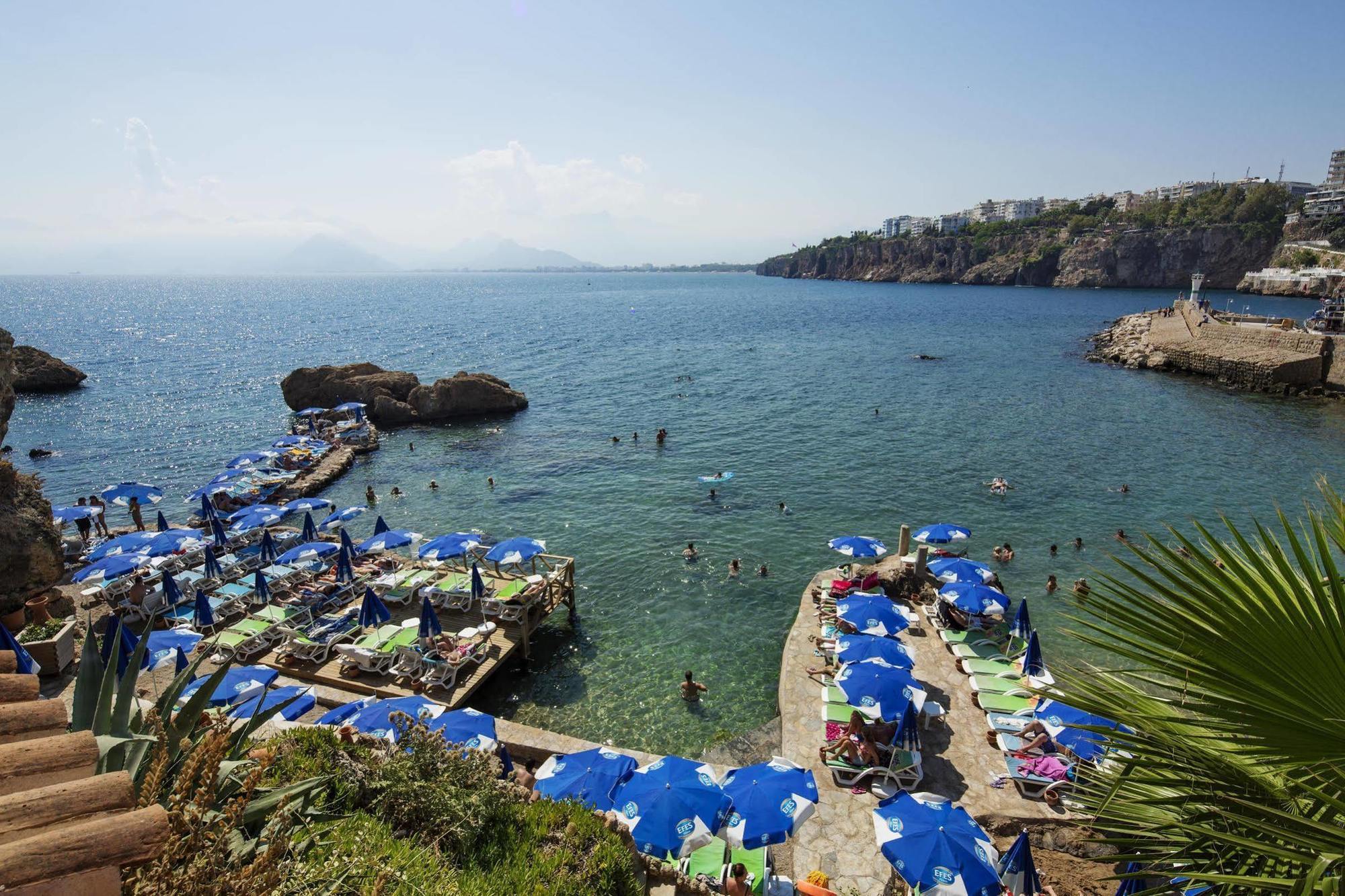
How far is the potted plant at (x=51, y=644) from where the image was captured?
14445mm

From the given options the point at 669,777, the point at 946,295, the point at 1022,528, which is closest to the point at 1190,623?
the point at 669,777

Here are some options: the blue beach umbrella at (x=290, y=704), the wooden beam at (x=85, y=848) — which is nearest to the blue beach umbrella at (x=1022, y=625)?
the blue beach umbrella at (x=290, y=704)

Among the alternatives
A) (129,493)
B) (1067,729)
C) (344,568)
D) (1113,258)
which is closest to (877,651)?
(1067,729)

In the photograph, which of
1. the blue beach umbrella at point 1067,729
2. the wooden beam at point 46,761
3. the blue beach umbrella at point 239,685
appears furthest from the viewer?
the blue beach umbrella at point 239,685

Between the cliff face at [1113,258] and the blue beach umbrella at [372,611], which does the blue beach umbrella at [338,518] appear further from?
the cliff face at [1113,258]

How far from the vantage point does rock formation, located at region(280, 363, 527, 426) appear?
144ft

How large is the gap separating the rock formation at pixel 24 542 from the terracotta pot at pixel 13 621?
0.54ft

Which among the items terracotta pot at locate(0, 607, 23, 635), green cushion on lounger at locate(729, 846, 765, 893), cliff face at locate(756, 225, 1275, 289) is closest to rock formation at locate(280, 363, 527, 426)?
terracotta pot at locate(0, 607, 23, 635)

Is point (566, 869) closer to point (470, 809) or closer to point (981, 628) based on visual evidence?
point (470, 809)

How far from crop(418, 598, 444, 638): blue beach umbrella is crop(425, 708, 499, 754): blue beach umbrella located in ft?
14.5

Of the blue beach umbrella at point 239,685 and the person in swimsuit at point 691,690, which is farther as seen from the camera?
the person in swimsuit at point 691,690

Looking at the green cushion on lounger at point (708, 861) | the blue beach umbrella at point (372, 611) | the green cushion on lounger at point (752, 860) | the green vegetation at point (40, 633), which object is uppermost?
the green vegetation at point (40, 633)

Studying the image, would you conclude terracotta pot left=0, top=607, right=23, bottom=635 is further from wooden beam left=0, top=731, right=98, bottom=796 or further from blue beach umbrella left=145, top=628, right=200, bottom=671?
wooden beam left=0, top=731, right=98, bottom=796

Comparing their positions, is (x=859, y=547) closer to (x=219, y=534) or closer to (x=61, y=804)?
(x=61, y=804)
